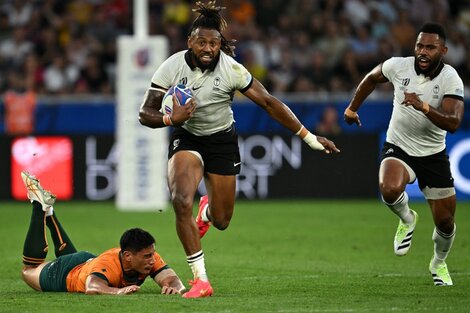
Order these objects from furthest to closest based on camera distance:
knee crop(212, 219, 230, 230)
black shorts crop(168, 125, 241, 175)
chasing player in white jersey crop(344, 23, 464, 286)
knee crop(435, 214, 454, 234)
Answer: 1. knee crop(212, 219, 230, 230)
2. knee crop(435, 214, 454, 234)
3. chasing player in white jersey crop(344, 23, 464, 286)
4. black shorts crop(168, 125, 241, 175)

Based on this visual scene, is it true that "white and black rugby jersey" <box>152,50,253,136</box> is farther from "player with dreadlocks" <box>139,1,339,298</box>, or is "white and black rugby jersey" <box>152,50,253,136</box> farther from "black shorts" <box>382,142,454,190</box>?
"black shorts" <box>382,142,454,190</box>

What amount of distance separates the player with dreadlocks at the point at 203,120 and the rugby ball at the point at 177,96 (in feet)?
0.20

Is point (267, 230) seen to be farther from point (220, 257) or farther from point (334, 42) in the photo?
point (334, 42)

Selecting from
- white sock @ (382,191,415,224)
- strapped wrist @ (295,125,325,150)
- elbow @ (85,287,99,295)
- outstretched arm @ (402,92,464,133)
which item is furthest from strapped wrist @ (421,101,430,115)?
elbow @ (85,287,99,295)

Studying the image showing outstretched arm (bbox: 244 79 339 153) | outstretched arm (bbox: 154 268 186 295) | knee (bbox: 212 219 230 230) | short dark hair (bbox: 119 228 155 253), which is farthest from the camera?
knee (bbox: 212 219 230 230)

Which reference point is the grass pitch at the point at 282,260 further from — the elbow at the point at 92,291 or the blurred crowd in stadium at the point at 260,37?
the blurred crowd in stadium at the point at 260,37

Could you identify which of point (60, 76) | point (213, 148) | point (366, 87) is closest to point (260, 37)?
point (60, 76)

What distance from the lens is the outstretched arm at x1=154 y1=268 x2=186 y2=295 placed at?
10008 millimetres

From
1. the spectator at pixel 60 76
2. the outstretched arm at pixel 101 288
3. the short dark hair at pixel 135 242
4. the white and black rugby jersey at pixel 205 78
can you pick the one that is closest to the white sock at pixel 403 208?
the white and black rugby jersey at pixel 205 78

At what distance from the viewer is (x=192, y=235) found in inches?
388

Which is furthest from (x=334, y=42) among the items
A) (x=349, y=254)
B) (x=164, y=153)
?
(x=349, y=254)

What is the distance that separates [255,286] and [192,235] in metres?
1.31

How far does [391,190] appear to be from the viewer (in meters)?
10.7

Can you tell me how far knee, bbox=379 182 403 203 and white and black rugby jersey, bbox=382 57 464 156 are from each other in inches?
18.4
